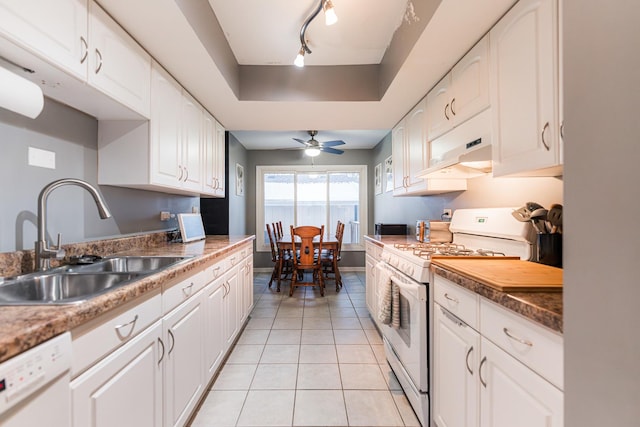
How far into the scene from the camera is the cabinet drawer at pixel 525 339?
72cm

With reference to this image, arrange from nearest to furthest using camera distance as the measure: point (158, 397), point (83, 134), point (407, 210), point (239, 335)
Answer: point (158, 397), point (83, 134), point (239, 335), point (407, 210)

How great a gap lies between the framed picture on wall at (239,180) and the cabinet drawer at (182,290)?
10.5 ft

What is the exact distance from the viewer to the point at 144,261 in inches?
65.7

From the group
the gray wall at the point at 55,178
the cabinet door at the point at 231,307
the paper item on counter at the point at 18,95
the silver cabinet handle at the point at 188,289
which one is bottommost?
the cabinet door at the point at 231,307

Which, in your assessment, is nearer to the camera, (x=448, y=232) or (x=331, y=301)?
(x=448, y=232)

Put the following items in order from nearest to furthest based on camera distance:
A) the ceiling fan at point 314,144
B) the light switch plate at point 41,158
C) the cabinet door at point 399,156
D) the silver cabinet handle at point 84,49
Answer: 1. the silver cabinet handle at point 84,49
2. the light switch plate at point 41,158
3. the cabinet door at point 399,156
4. the ceiling fan at point 314,144

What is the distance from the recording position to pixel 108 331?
2.85 feet

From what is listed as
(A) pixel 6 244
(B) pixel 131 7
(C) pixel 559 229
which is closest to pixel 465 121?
(C) pixel 559 229

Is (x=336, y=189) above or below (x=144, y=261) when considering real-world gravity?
above

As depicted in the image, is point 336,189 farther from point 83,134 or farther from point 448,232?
point 83,134

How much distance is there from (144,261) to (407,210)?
2967mm

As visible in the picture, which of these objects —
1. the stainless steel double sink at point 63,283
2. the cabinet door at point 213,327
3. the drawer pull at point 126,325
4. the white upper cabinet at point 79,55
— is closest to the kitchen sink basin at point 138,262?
the stainless steel double sink at point 63,283

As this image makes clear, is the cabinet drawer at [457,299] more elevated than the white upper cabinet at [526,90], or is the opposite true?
the white upper cabinet at [526,90]

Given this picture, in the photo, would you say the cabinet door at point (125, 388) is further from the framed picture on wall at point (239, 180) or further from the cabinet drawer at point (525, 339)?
the framed picture on wall at point (239, 180)
